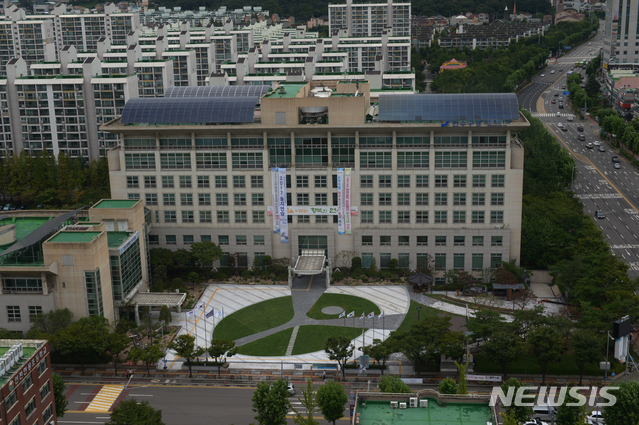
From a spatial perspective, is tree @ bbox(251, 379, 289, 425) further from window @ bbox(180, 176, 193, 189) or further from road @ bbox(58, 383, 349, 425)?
window @ bbox(180, 176, 193, 189)

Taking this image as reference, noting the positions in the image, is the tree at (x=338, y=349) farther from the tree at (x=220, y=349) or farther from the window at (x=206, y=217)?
the window at (x=206, y=217)

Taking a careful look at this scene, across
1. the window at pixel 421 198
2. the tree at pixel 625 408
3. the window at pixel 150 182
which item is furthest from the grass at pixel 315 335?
the tree at pixel 625 408

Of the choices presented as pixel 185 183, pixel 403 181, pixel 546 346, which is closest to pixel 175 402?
pixel 546 346

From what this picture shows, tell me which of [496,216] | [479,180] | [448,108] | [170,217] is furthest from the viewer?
[170,217]

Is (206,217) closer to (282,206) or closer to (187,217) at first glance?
(187,217)

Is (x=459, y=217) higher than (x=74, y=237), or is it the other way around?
(x=74, y=237)

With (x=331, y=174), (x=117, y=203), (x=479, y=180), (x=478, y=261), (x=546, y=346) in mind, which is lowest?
(x=478, y=261)
